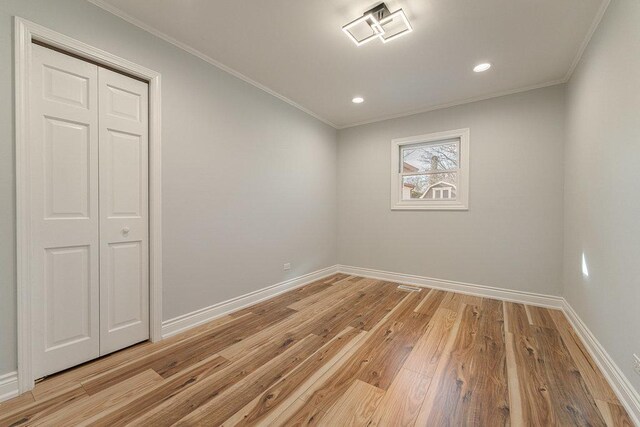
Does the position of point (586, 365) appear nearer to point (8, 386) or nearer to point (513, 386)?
point (513, 386)

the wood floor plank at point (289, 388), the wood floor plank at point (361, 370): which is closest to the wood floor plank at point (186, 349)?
the wood floor plank at point (289, 388)

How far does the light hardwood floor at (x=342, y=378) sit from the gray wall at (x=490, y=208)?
79cm

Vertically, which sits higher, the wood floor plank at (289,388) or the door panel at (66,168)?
the door panel at (66,168)

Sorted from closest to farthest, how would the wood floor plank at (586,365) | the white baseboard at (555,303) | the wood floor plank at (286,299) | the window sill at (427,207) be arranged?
the white baseboard at (555,303)
the wood floor plank at (586,365)
the wood floor plank at (286,299)
the window sill at (427,207)

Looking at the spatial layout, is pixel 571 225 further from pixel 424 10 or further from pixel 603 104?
pixel 424 10

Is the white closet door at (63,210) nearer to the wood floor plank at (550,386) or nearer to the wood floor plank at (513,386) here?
the wood floor plank at (513,386)

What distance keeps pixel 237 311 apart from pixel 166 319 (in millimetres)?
727

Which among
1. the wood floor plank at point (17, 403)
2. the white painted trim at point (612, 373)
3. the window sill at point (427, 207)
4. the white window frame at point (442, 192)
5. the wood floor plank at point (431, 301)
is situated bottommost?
the wood floor plank at point (17, 403)

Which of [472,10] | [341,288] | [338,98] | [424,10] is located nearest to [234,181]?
[338,98]

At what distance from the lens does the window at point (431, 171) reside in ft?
11.4

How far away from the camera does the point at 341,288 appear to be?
361 centimetres

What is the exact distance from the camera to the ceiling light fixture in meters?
1.90

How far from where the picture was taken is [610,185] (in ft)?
5.63

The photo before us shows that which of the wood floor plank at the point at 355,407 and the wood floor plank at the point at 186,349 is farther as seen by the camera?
the wood floor plank at the point at 186,349
